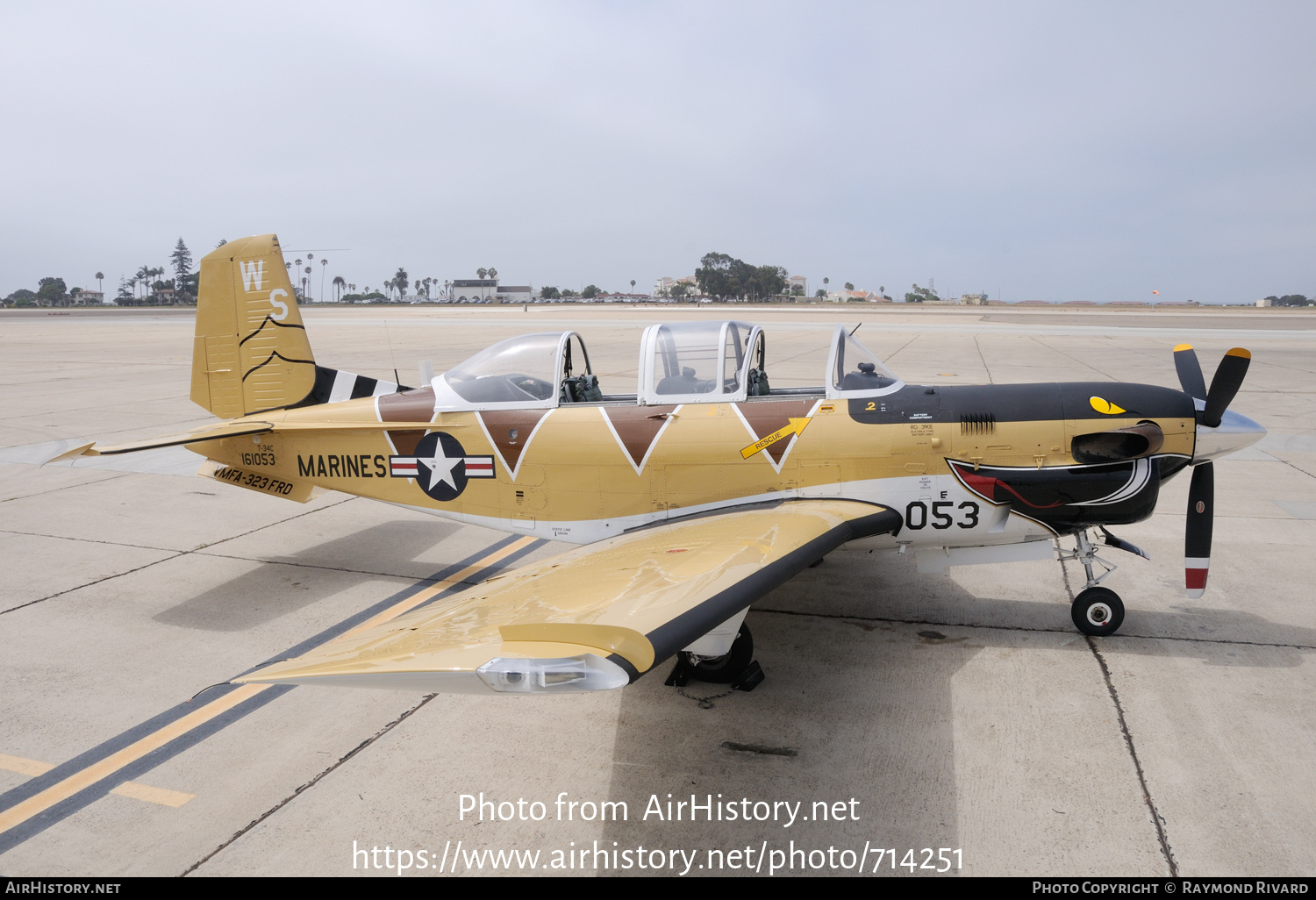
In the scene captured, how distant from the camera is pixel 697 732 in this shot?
15.1ft

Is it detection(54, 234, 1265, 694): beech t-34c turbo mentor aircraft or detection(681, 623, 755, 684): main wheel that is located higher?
detection(54, 234, 1265, 694): beech t-34c turbo mentor aircraft

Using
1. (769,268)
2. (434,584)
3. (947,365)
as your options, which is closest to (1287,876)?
(434,584)

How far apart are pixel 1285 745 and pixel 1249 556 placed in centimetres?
371

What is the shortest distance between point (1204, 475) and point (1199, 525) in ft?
1.20

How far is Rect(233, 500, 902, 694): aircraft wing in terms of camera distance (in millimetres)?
3014

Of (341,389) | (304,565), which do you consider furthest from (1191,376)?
(304,565)

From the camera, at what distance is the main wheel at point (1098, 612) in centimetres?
574

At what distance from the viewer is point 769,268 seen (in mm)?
138625

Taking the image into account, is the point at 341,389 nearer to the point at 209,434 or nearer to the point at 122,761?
the point at 209,434

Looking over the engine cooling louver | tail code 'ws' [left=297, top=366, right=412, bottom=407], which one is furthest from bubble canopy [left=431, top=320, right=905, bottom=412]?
tail code 'ws' [left=297, top=366, right=412, bottom=407]

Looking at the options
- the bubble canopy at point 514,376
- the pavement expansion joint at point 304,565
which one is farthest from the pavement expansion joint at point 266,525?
the bubble canopy at point 514,376

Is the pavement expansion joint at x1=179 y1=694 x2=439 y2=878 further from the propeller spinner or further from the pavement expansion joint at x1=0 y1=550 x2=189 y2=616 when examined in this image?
the propeller spinner

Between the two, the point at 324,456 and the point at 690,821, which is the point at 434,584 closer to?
the point at 324,456

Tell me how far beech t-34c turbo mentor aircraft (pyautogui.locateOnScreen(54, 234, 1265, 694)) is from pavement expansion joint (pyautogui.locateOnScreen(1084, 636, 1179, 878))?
48 centimetres
